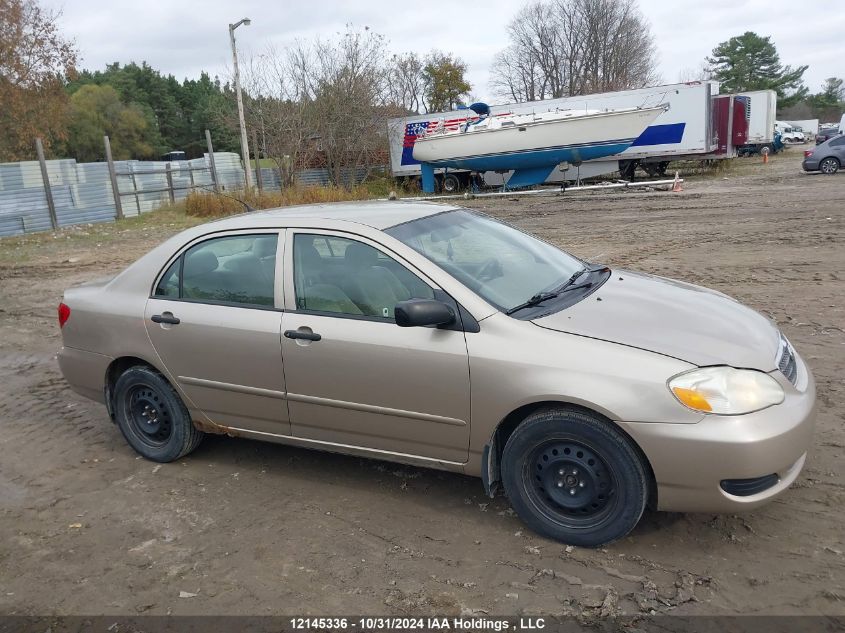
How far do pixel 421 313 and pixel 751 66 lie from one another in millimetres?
87992

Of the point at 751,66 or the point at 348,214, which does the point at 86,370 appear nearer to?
the point at 348,214

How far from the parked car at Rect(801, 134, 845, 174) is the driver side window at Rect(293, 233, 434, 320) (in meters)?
25.0

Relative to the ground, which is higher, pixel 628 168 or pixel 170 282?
pixel 170 282

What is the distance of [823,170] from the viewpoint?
2420 cm

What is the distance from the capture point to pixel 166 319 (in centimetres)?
436

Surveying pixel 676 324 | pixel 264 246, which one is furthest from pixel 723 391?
Answer: pixel 264 246

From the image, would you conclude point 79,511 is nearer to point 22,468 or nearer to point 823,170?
point 22,468

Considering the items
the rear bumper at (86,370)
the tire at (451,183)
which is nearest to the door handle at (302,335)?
the rear bumper at (86,370)

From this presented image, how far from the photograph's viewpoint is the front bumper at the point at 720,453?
2.97m

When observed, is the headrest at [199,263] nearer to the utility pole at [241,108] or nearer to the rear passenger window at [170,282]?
the rear passenger window at [170,282]

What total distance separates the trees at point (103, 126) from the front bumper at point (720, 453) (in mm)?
66859

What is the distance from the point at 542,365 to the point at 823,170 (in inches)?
999

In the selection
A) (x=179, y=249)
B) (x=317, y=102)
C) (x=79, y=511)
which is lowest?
(x=79, y=511)

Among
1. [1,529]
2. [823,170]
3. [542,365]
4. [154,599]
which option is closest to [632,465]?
[542,365]
